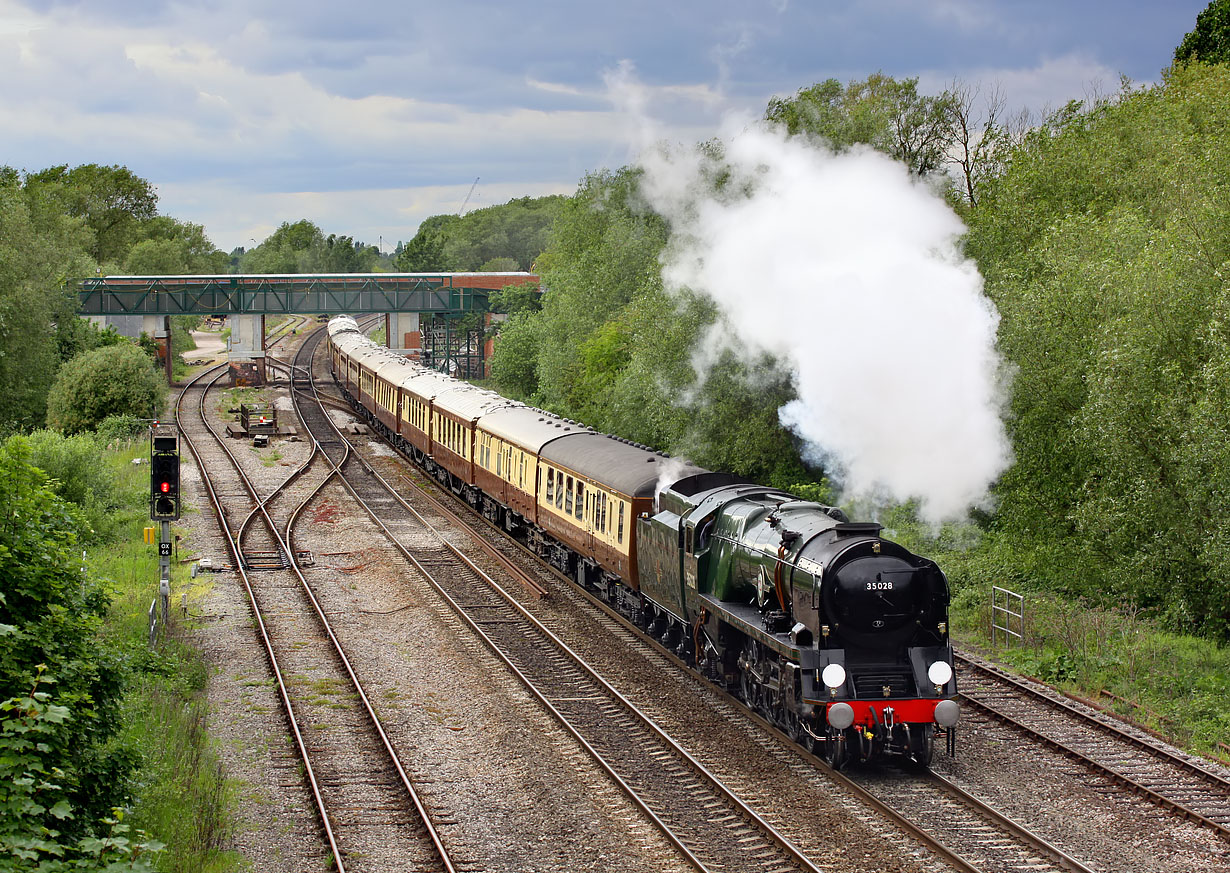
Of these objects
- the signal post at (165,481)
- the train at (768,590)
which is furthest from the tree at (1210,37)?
the signal post at (165,481)

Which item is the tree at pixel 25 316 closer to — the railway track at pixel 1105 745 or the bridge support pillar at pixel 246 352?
the bridge support pillar at pixel 246 352

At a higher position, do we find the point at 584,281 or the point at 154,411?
the point at 584,281

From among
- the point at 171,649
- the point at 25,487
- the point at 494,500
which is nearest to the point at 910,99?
the point at 494,500

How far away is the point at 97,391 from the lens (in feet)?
148

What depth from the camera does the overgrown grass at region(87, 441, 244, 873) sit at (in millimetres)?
11391

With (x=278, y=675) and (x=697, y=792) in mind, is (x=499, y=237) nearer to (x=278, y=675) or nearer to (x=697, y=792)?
(x=278, y=675)

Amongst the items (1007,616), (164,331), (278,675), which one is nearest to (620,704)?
(278,675)

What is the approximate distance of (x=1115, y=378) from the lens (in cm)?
1928

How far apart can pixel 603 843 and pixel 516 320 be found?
175 feet

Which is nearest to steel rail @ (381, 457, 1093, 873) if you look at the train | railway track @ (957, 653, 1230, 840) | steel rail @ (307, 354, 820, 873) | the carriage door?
the train

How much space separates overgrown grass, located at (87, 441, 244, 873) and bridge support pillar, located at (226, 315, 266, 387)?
4740 cm

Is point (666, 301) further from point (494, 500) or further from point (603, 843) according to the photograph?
point (603, 843)

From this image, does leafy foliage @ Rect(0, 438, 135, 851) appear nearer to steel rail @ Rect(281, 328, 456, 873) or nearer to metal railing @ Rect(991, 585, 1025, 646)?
steel rail @ Rect(281, 328, 456, 873)

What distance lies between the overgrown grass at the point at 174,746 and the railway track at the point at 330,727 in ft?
3.50
